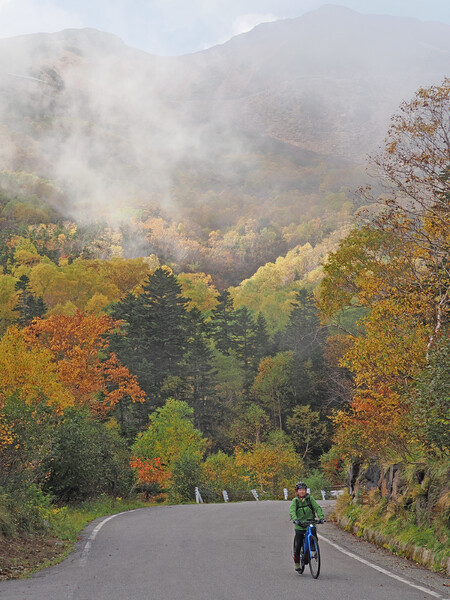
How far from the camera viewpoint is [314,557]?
8453 mm

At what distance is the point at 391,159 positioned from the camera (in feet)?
52.3

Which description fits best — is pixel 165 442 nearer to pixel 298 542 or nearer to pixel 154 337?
pixel 154 337

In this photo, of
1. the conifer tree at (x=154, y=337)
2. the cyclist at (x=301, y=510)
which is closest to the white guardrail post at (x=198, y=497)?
the conifer tree at (x=154, y=337)

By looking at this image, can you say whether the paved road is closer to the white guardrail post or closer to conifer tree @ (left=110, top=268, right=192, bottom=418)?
Result: the white guardrail post

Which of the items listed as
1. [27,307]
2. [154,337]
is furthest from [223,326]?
[27,307]

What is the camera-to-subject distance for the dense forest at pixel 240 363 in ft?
47.2

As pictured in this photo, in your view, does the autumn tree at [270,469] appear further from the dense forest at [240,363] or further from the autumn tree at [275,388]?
the autumn tree at [275,388]

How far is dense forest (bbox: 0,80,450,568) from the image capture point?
14391 mm

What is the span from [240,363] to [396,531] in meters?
55.9

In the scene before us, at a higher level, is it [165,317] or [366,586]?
[165,317]

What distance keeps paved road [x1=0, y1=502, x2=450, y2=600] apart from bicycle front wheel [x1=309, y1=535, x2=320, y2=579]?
0.15 meters

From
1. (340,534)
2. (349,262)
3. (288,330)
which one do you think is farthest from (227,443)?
(340,534)

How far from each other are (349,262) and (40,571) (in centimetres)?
2047

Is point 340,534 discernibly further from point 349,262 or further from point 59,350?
point 59,350
